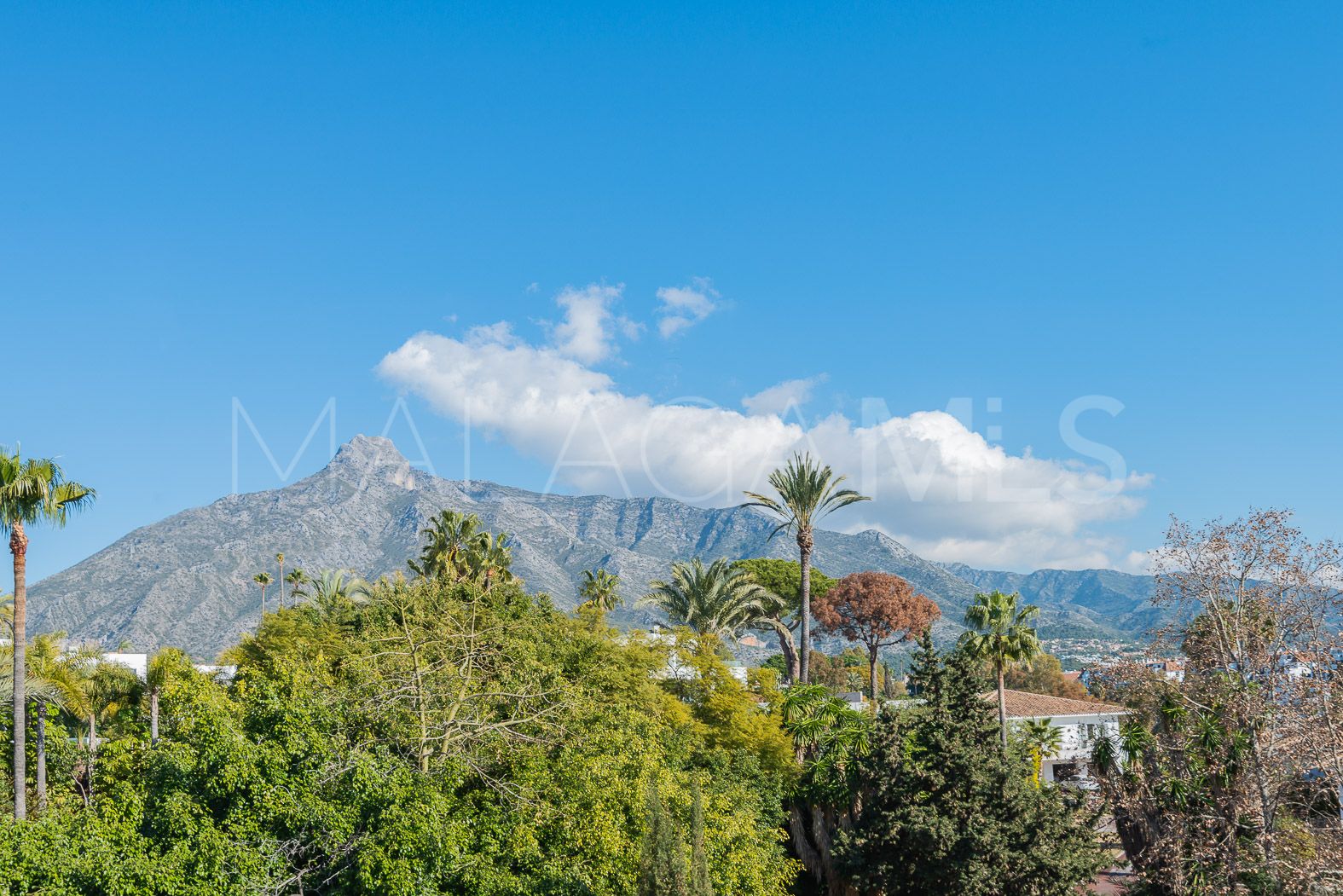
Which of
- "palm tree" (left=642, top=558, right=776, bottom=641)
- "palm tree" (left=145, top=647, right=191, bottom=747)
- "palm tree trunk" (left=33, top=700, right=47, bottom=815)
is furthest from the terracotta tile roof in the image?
"palm tree trunk" (left=33, top=700, right=47, bottom=815)

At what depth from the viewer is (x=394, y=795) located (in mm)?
20125

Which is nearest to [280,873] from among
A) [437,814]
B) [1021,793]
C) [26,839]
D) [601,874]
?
[437,814]

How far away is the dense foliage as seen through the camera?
1938 centimetres

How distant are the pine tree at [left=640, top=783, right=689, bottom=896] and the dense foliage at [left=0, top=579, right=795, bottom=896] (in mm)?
970

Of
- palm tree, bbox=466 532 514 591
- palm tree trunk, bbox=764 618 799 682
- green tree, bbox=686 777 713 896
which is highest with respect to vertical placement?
palm tree, bbox=466 532 514 591

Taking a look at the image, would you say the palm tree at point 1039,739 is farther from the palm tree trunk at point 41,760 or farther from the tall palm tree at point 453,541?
the palm tree trunk at point 41,760

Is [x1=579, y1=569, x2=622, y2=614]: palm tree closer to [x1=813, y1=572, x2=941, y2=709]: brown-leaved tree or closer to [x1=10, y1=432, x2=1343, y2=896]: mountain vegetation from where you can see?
[x1=813, y1=572, x2=941, y2=709]: brown-leaved tree

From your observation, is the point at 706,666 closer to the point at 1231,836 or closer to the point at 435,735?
the point at 435,735

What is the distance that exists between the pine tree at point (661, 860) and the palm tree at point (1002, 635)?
29.0 m

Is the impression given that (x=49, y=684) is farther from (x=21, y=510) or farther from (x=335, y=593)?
(x=335, y=593)

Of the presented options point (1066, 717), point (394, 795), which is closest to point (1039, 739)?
point (1066, 717)

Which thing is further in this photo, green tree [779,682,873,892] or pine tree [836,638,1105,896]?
green tree [779,682,873,892]

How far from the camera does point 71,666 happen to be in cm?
4197

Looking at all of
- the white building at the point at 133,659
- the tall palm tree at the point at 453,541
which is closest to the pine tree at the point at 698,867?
the tall palm tree at the point at 453,541
